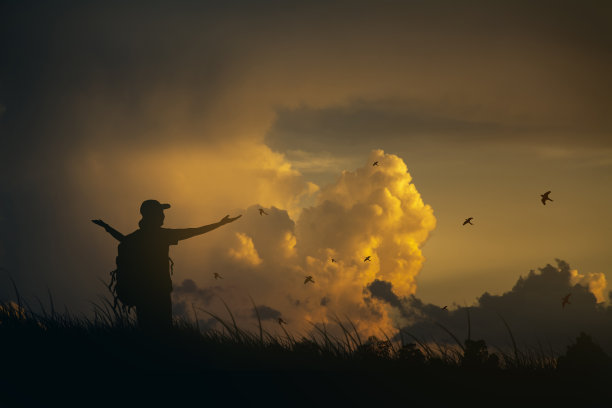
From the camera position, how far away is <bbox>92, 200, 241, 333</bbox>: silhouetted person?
45.8 ft

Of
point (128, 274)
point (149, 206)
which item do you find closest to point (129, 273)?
point (128, 274)

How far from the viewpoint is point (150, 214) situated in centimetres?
1433

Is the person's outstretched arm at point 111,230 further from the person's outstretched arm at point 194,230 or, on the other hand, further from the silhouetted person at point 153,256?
the person's outstretched arm at point 194,230

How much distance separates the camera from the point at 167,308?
47.0ft

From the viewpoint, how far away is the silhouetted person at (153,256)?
13.9 metres

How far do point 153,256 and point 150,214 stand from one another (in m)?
1.07

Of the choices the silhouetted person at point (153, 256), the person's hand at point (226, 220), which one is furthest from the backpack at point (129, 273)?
the person's hand at point (226, 220)

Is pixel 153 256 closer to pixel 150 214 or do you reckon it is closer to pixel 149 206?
pixel 150 214

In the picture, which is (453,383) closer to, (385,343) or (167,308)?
(385,343)

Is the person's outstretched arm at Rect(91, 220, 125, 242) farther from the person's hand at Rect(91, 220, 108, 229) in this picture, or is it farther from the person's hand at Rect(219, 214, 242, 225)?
the person's hand at Rect(219, 214, 242, 225)

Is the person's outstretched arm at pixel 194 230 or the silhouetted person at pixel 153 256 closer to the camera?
the silhouetted person at pixel 153 256

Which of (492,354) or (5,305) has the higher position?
(5,305)

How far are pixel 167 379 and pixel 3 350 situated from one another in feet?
13.7

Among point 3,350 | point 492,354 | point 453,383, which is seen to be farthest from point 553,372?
point 3,350
